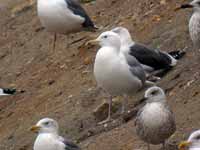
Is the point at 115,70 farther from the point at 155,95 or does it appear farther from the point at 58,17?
the point at 58,17

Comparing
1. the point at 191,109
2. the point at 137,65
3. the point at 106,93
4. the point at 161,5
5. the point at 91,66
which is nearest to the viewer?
the point at 191,109

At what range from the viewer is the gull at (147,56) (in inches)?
595

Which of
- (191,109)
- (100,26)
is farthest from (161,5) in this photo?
(191,109)

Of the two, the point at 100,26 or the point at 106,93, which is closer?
the point at 106,93

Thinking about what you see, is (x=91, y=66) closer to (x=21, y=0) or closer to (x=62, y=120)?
(x=62, y=120)

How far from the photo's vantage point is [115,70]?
13.8 metres

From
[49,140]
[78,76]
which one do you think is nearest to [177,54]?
[78,76]

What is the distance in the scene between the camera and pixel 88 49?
1795cm

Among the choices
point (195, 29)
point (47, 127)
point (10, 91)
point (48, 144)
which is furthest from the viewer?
point (10, 91)

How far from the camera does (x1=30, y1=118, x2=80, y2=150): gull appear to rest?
39.9 feet

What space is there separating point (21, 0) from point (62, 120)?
25.7ft

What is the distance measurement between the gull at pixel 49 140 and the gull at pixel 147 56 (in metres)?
2.77

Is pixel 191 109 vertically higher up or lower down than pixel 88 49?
higher up

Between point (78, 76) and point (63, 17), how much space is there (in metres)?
1.68
